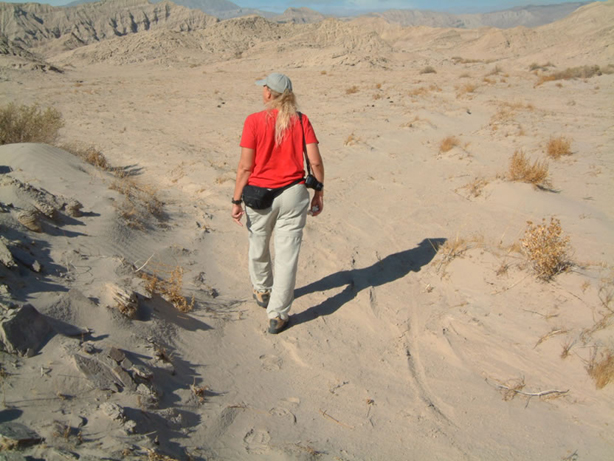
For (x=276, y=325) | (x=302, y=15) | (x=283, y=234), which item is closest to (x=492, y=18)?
(x=302, y=15)

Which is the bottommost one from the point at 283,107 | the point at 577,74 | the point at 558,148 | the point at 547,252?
the point at 547,252

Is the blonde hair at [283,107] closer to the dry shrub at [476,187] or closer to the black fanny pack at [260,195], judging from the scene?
the black fanny pack at [260,195]

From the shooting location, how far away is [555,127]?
9.09 metres

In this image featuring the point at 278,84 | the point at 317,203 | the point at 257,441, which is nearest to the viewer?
the point at 257,441

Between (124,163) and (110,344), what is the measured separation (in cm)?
531

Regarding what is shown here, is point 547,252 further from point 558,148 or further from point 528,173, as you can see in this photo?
point 558,148

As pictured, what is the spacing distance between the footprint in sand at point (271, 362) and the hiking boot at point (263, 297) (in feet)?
1.79

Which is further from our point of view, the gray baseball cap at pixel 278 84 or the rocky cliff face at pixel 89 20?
the rocky cliff face at pixel 89 20

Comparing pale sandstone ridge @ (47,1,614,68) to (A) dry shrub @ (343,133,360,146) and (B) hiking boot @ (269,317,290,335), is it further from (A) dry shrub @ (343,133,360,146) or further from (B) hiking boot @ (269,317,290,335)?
(B) hiking boot @ (269,317,290,335)

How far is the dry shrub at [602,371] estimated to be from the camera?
271cm

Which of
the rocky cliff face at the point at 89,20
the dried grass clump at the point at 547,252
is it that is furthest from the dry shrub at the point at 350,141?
the rocky cliff face at the point at 89,20

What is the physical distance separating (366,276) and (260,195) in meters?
1.78

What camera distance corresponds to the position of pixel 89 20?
43.4 meters

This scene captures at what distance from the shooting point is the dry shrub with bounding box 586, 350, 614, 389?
2711 mm
